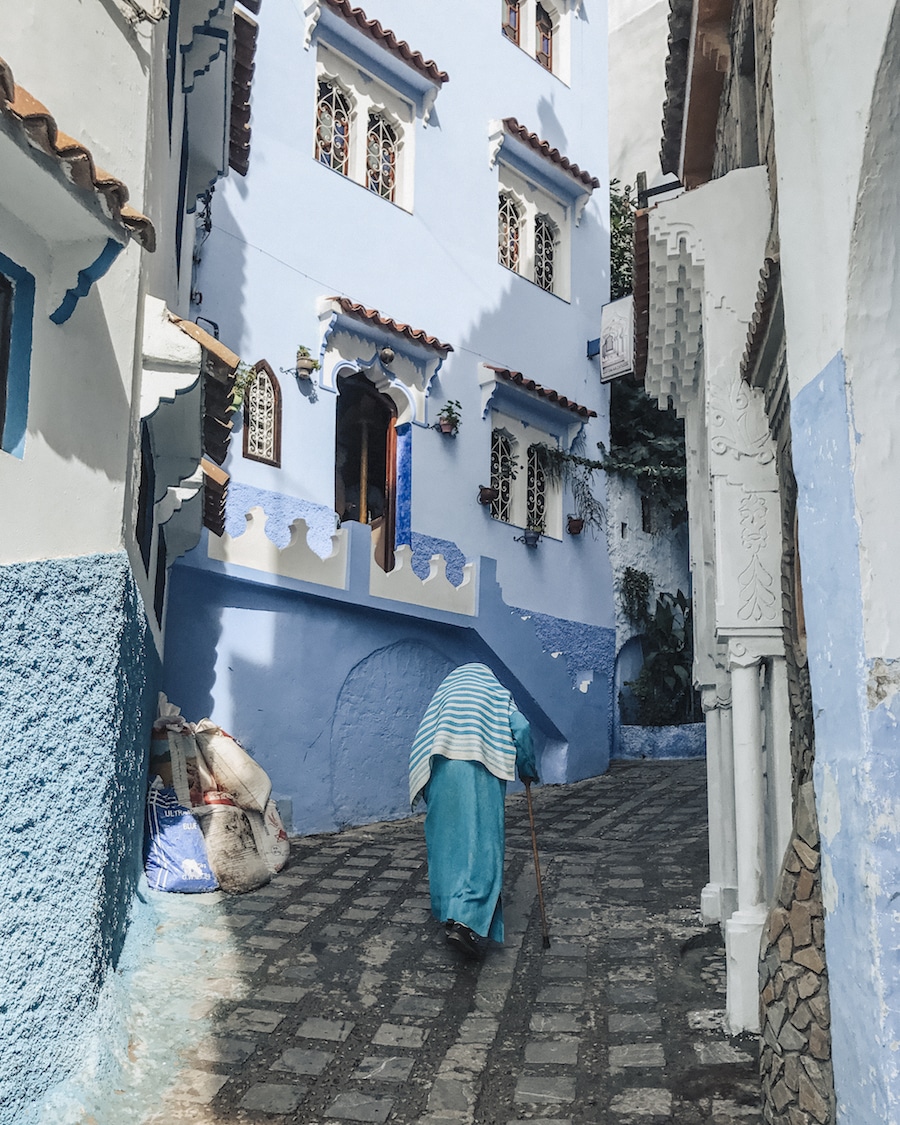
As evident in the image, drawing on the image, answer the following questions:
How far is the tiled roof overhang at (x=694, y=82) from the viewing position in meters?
6.15

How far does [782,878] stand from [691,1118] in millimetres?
908

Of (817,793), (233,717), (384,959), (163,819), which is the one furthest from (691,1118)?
(233,717)

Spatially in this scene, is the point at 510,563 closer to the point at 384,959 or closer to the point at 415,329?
the point at 415,329

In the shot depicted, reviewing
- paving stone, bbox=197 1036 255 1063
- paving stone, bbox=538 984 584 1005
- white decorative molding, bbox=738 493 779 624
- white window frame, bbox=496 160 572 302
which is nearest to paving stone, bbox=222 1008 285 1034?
paving stone, bbox=197 1036 255 1063

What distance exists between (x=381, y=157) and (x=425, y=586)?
504 cm

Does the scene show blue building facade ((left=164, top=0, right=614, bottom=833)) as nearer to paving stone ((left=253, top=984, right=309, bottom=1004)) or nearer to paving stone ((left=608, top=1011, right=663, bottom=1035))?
paving stone ((left=253, top=984, right=309, bottom=1004))

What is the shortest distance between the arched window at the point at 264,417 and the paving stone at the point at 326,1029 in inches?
236

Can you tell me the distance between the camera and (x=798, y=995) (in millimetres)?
3391

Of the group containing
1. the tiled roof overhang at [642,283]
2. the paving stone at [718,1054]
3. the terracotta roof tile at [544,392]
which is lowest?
the paving stone at [718,1054]

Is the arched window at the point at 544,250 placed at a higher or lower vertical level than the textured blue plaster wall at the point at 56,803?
higher

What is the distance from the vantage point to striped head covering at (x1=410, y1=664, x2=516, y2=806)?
19.3ft

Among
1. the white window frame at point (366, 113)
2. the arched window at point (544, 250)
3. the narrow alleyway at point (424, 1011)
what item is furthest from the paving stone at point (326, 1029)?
the arched window at point (544, 250)

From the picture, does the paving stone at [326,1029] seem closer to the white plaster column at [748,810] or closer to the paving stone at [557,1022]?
the paving stone at [557,1022]

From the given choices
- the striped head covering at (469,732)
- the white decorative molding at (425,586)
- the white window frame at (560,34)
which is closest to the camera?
the striped head covering at (469,732)
